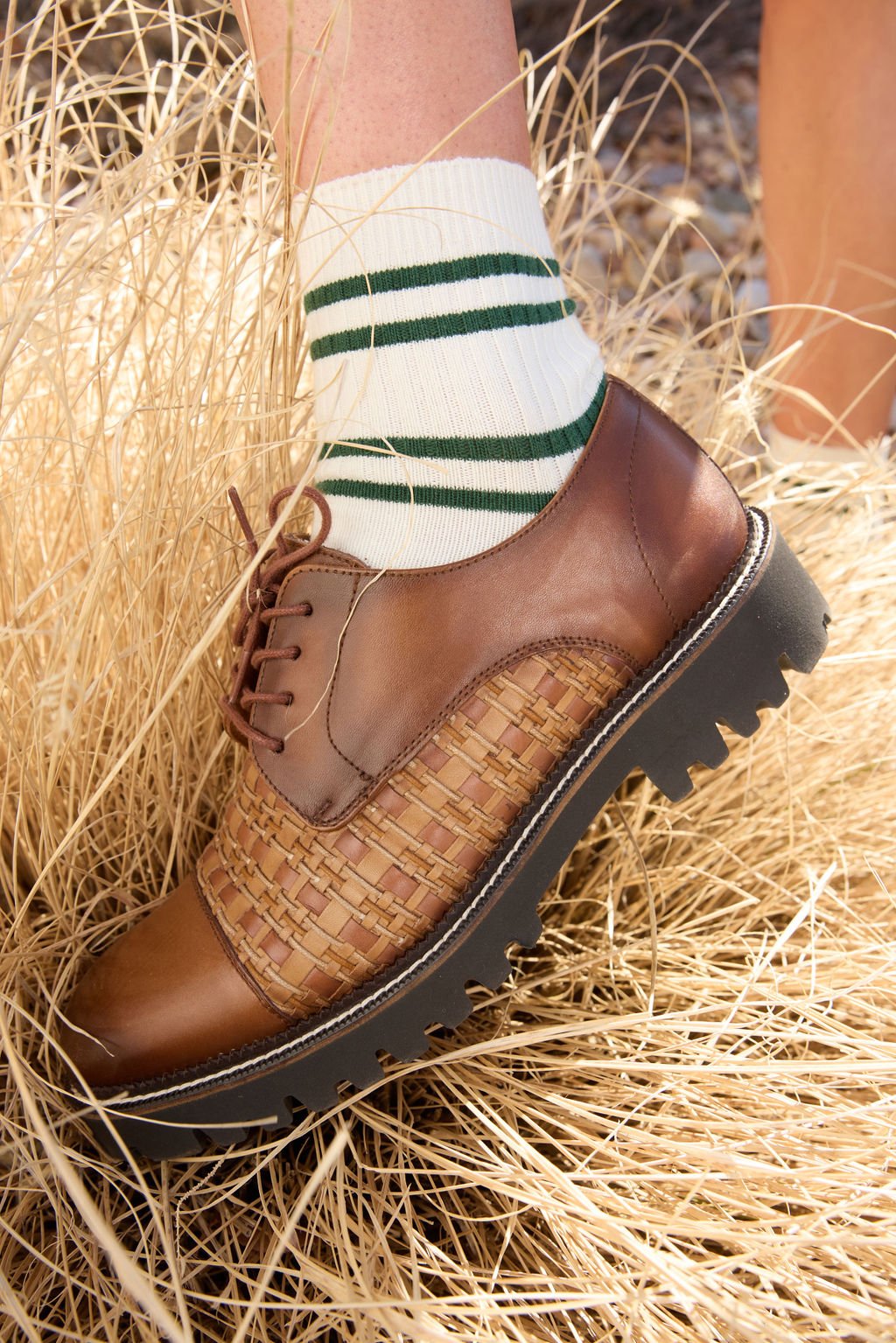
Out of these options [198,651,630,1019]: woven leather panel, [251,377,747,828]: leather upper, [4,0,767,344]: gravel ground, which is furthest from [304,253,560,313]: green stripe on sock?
[4,0,767,344]: gravel ground

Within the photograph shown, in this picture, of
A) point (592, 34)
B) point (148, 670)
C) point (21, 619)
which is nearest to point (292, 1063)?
point (148, 670)

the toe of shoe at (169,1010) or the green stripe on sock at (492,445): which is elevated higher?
the green stripe on sock at (492,445)

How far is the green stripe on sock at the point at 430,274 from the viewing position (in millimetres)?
654

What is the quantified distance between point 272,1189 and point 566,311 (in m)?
0.67

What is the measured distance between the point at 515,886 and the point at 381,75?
533 millimetres

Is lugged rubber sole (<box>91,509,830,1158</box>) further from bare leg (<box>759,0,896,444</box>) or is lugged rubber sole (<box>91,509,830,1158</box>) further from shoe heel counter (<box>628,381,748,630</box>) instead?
bare leg (<box>759,0,896,444</box>)

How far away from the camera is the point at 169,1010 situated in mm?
697

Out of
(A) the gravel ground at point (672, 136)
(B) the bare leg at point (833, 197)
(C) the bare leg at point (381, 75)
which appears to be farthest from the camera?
(A) the gravel ground at point (672, 136)

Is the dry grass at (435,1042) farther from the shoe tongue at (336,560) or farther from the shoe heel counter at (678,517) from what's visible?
the shoe heel counter at (678,517)

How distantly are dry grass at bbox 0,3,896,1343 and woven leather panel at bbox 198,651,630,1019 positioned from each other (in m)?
0.11

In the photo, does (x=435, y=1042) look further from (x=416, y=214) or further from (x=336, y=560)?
(x=416, y=214)

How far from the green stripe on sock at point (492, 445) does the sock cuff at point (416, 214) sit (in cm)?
11

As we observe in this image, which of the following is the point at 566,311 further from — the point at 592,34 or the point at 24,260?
the point at 592,34

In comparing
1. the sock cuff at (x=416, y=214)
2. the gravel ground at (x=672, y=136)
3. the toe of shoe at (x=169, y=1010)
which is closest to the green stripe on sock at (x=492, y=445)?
the sock cuff at (x=416, y=214)
